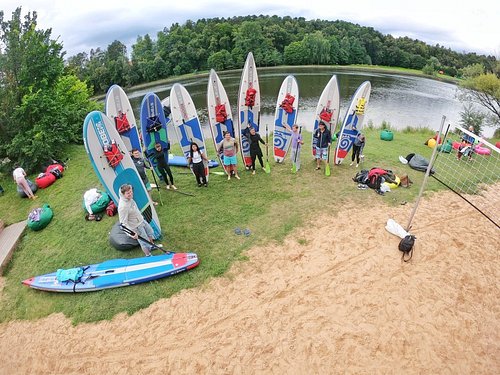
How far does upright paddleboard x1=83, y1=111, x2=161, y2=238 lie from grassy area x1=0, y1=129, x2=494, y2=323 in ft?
2.77

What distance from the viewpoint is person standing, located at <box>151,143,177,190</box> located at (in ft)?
25.4

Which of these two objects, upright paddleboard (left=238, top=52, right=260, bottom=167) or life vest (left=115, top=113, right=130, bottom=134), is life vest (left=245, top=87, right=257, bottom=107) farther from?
life vest (left=115, top=113, right=130, bottom=134)

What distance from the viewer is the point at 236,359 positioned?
13.6 feet

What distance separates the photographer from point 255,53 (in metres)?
49.0

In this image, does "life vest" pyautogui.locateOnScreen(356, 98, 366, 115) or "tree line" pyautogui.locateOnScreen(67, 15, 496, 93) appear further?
"tree line" pyautogui.locateOnScreen(67, 15, 496, 93)

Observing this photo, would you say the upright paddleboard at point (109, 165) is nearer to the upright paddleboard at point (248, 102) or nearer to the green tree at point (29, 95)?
the upright paddleboard at point (248, 102)

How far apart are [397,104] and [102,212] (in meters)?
25.1

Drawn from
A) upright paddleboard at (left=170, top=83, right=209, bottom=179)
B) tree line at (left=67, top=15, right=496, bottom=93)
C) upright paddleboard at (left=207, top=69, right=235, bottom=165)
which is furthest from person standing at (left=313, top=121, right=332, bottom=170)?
tree line at (left=67, top=15, right=496, bottom=93)

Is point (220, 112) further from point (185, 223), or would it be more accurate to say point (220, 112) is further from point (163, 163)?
point (185, 223)

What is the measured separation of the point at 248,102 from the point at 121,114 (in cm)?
354

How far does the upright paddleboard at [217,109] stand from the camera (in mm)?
8453

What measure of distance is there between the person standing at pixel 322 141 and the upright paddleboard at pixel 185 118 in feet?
11.1

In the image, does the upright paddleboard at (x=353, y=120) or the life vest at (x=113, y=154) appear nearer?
the life vest at (x=113, y=154)

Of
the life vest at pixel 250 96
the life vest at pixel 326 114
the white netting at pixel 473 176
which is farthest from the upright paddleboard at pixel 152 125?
the white netting at pixel 473 176
